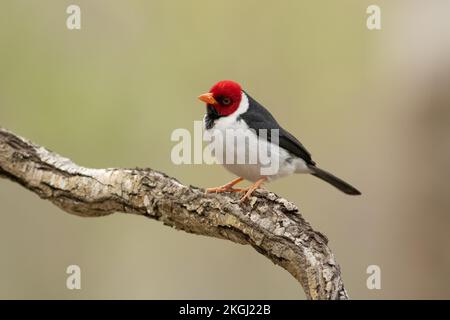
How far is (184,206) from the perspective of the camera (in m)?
4.62

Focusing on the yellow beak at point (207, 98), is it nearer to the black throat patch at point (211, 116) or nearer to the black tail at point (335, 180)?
the black throat patch at point (211, 116)

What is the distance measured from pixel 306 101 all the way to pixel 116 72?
8.60 ft

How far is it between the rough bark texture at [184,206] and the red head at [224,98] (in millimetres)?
966

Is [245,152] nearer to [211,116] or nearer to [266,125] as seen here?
[266,125]

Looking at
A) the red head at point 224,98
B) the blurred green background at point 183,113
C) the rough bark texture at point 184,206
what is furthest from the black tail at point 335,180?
the blurred green background at point 183,113

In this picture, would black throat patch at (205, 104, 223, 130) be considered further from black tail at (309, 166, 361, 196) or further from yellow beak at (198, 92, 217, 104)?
black tail at (309, 166, 361, 196)

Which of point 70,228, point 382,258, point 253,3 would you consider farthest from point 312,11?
point 70,228

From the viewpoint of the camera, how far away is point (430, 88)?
23.6 ft

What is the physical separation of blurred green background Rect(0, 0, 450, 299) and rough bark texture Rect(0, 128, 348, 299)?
3.65 meters

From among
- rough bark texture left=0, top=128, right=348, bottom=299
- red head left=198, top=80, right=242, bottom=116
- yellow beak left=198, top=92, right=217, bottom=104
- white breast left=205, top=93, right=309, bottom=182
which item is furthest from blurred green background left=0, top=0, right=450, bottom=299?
rough bark texture left=0, top=128, right=348, bottom=299

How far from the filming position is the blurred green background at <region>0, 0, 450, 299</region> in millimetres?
8367

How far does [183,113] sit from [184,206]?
4542mm

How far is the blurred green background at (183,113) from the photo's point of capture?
8.37 m

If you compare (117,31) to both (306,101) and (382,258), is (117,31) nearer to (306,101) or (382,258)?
(306,101)
